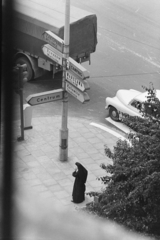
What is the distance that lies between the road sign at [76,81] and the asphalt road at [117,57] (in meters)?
3.28

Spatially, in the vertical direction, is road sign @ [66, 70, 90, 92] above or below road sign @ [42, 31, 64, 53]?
below

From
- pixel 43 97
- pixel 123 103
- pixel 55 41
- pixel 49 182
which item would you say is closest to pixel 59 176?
pixel 49 182

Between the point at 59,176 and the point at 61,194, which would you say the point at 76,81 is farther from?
the point at 61,194

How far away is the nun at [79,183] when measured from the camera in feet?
29.5

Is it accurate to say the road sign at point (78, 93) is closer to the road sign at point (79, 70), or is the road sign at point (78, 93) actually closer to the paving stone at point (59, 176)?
the road sign at point (79, 70)

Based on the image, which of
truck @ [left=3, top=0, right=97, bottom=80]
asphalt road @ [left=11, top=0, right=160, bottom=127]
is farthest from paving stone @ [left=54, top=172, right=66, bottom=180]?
truck @ [left=3, top=0, right=97, bottom=80]

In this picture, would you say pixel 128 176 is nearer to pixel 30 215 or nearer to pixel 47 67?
pixel 30 215

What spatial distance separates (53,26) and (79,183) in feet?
17.9

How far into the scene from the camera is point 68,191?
31.3 feet

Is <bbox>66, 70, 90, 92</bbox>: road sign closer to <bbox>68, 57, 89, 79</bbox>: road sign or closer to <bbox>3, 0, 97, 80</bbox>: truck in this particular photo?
<bbox>68, 57, 89, 79</bbox>: road sign

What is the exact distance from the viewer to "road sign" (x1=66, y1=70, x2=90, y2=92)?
929cm

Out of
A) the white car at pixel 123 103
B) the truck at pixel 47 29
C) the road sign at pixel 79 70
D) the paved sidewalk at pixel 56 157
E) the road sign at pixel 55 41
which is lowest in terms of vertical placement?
the paved sidewalk at pixel 56 157

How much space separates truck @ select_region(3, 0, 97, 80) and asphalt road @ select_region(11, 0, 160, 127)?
75cm

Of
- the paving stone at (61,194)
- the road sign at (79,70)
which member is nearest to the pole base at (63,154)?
the paving stone at (61,194)
